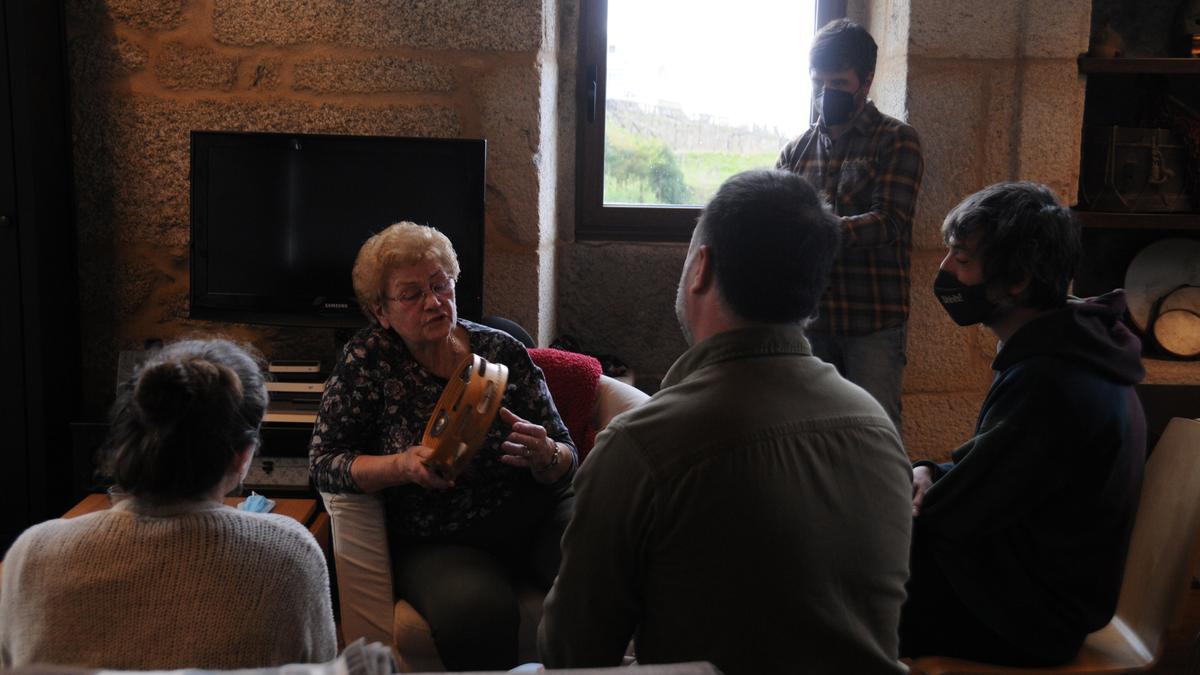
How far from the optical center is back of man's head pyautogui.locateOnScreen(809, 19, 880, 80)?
271 centimetres

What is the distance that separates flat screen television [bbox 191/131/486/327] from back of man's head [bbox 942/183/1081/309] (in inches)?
52.7

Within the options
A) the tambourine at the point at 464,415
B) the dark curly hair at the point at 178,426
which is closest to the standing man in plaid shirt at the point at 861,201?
Answer: the tambourine at the point at 464,415

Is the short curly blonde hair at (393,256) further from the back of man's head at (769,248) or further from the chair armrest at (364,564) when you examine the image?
the back of man's head at (769,248)

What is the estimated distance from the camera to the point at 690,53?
3.46 metres

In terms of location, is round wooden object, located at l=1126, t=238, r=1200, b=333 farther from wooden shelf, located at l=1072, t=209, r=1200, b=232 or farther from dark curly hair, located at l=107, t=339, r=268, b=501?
dark curly hair, located at l=107, t=339, r=268, b=501

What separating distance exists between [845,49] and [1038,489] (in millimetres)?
1477

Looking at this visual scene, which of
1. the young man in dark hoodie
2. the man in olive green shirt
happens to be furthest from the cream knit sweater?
the young man in dark hoodie

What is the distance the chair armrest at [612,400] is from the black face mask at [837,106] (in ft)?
3.13

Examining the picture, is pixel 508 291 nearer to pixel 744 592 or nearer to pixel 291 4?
pixel 291 4

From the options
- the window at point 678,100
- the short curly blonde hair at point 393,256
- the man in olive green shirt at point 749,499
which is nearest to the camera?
the man in olive green shirt at point 749,499

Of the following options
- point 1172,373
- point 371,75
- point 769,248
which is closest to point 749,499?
point 769,248

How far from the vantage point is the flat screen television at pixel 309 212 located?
9.01 feet

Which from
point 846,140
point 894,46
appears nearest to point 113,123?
point 846,140

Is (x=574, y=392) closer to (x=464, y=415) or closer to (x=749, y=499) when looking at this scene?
(x=464, y=415)
